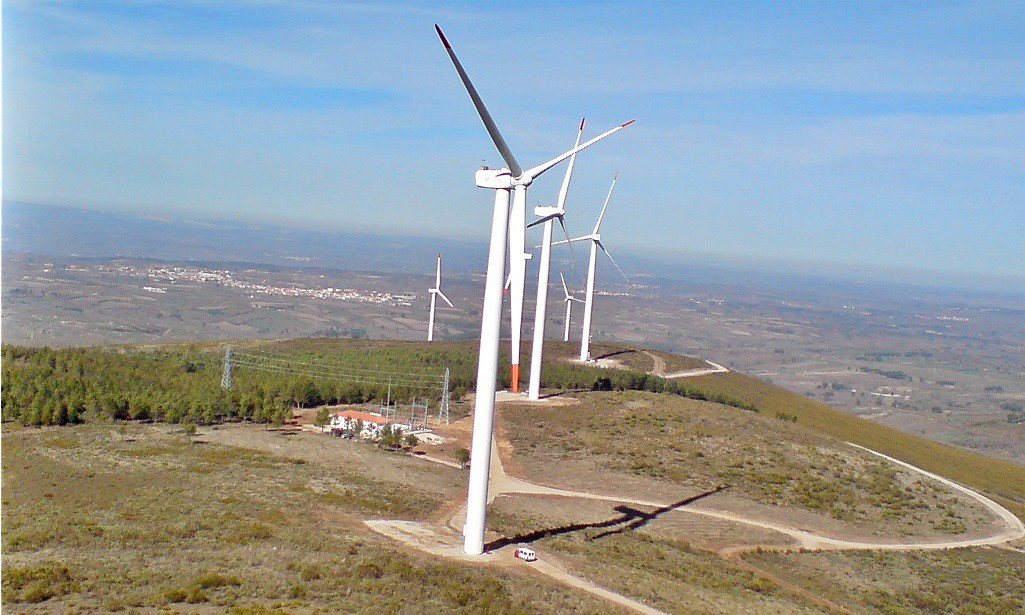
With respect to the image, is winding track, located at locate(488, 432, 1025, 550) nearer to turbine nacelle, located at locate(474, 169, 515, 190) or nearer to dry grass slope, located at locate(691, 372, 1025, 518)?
dry grass slope, located at locate(691, 372, 1025, 518)

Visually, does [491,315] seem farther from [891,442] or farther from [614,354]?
[614,354]

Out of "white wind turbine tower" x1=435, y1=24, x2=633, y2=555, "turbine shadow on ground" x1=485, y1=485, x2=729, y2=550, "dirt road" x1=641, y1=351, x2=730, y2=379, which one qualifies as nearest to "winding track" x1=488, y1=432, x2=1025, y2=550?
"turbine shadow on ground" x1=485, y1=485, x2=729, y2=550

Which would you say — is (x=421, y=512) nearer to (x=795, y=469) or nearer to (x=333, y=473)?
(x=333, y=473)

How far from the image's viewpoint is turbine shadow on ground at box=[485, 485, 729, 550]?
136 ft

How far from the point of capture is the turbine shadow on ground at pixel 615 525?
41.3 m

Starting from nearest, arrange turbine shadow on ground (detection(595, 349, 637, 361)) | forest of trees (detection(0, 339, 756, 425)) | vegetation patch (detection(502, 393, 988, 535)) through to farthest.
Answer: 1. vegetation patch (detection(502, 393, 988, 535))
2. forest of trees (detection(0, 339, 756, 425))
3. turbine shadow on ground (detection(595, 349, 637, 361))

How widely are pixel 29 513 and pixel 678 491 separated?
3915cm

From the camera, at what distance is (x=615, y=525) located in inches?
1945

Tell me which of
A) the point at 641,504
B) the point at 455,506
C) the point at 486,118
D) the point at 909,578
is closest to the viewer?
the point at 486,118

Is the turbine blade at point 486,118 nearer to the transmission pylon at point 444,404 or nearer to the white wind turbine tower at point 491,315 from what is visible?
the white wind turbine tower at point 491,315

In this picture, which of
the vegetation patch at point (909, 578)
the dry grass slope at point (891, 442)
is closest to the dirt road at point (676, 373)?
the dry grass slope at point (891, 442)

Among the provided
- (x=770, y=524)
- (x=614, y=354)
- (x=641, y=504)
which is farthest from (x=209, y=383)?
(x=614, y=354)

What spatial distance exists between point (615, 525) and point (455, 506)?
8.76m

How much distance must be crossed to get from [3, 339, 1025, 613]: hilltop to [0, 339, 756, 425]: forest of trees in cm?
32
